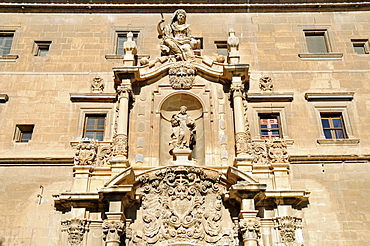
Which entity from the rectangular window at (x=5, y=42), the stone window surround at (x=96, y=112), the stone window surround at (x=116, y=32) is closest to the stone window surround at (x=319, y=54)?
the stone window surround at (x=116, y=32)

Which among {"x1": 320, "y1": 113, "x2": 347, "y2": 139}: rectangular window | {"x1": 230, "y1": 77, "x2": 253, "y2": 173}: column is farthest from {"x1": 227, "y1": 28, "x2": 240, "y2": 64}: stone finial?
{"x1": 320, "y1": 113, "x2": 347, "y2": 139}: rectangular window

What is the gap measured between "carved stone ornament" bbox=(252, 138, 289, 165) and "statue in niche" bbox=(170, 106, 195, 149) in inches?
73.5

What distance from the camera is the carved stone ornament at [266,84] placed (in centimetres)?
1333

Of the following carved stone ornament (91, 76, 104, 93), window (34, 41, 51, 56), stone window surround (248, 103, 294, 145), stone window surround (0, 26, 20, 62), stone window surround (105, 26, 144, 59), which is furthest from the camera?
window (34, 41, 51, 56)

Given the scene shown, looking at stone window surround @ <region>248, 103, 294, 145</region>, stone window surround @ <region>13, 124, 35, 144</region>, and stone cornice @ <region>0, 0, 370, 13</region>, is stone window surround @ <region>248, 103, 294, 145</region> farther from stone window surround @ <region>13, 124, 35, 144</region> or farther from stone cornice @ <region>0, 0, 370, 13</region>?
stone window surround @ <region>13, 124, 35, 144</region>

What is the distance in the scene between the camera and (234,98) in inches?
492

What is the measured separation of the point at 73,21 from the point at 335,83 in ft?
30.6

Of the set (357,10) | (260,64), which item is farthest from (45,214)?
(357,10)

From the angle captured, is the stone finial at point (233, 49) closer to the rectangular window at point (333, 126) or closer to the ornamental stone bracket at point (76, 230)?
the rectangular window at point (333, 126)

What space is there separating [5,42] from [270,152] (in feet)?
32.7

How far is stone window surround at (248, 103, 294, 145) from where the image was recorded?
12.5 meters

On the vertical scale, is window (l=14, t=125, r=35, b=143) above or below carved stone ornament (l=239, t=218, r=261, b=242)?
above

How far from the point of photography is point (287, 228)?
1069 centimetres

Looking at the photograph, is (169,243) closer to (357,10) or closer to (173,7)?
(173,7)
